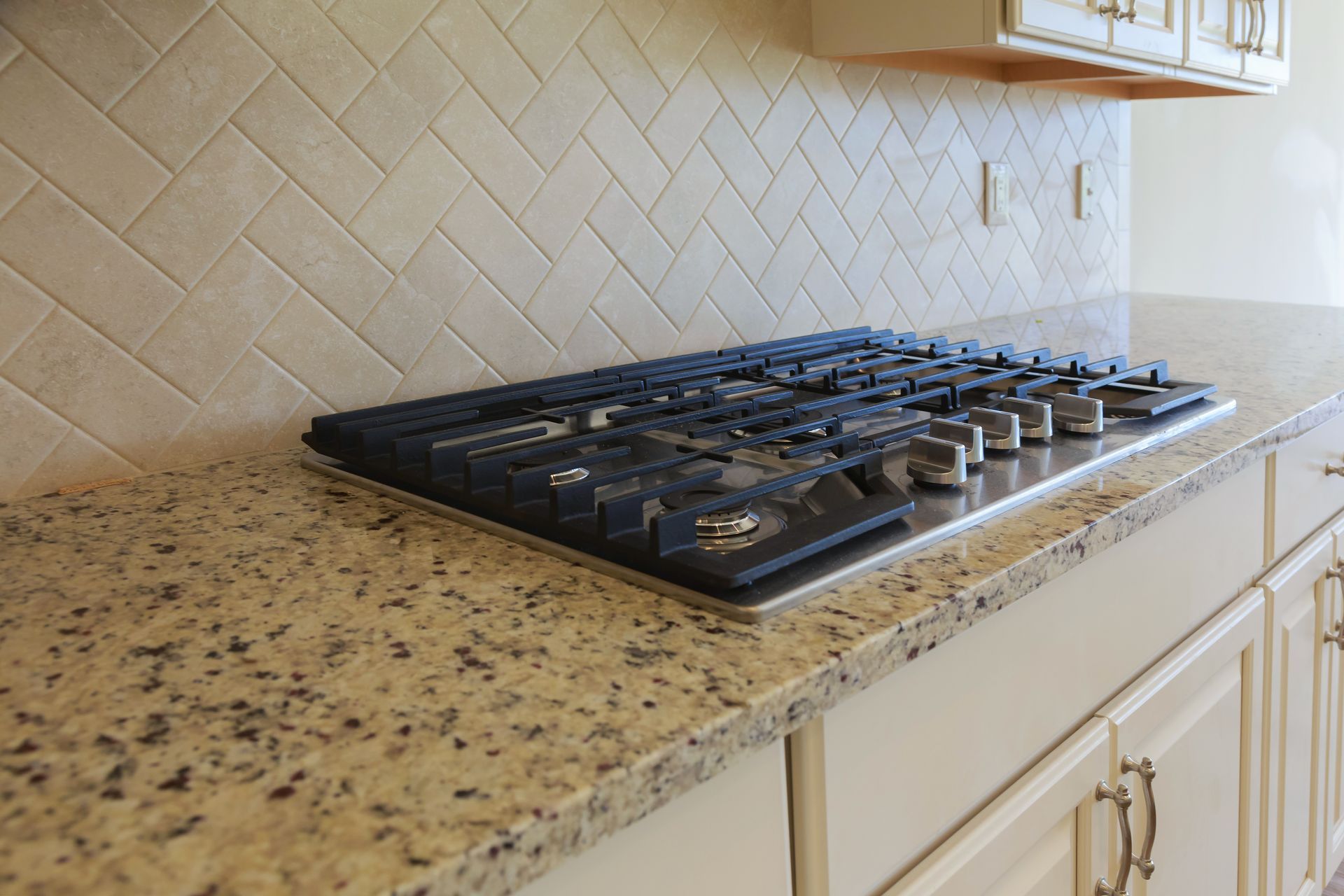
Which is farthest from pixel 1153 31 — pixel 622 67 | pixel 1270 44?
pixel 622 67

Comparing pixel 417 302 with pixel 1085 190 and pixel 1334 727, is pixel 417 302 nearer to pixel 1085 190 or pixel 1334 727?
pixel 1334 727

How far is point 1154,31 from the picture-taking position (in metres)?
1.60

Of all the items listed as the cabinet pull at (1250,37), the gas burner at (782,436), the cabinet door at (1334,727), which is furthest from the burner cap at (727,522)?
the cabinet pull at (1250,37)

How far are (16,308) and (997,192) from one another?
1630mm

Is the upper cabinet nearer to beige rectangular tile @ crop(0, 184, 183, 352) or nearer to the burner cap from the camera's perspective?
the burner cap

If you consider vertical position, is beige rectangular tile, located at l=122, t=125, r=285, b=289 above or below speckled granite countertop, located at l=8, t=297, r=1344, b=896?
above

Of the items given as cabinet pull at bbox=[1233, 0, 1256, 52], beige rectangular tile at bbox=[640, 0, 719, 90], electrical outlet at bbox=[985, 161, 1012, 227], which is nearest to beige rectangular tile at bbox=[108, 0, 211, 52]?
beige rectangular tile at bbox=[640, 0, 719, 90]

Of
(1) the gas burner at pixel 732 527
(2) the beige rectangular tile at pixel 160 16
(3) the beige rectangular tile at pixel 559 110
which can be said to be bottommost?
(1) the gas burner at pixel 732 527

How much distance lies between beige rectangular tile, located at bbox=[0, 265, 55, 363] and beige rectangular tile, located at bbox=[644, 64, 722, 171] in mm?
763

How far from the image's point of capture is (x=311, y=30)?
1.06 meters

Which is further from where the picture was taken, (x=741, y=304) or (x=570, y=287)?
(x=741, y=304)

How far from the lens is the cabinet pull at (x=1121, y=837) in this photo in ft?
2.90

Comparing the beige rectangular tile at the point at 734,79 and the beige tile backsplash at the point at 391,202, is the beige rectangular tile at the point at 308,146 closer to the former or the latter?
the beige tile backsplash at the point at 391,202

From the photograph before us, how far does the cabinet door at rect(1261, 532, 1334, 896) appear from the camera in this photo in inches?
48.0
